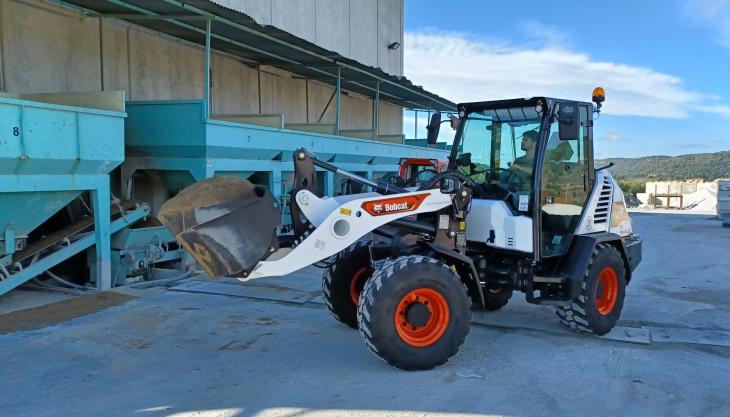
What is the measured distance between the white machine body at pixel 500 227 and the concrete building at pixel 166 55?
5419mm

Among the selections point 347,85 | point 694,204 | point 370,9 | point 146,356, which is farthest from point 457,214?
point 694,204

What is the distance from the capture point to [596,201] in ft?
20.1

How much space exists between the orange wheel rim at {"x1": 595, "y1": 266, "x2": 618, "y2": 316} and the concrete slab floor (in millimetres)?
460

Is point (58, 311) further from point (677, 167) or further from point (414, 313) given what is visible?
point (677, 167)

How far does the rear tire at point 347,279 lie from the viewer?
5.94 m

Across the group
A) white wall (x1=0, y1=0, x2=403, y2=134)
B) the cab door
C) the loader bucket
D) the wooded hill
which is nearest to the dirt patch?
the loader bucket

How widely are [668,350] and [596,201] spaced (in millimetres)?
1548

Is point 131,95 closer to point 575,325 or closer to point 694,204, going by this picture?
point 575,325

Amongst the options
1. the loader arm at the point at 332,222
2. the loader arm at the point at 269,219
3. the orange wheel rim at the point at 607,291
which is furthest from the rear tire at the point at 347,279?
the orange wheel rim at the point at 607,291

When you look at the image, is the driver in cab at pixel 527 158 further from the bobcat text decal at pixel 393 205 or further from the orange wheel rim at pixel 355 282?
the orange wheel rim at pixel 355 282

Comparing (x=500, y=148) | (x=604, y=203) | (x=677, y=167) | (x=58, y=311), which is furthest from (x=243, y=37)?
(x=677, y=167)

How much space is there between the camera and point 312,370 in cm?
488

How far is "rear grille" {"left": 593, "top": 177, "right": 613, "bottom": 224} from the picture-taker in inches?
244

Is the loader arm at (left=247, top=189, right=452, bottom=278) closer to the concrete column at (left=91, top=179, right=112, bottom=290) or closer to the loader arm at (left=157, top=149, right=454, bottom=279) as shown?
the loader arm at (left=157, top=149, right=454, bottom=279)
